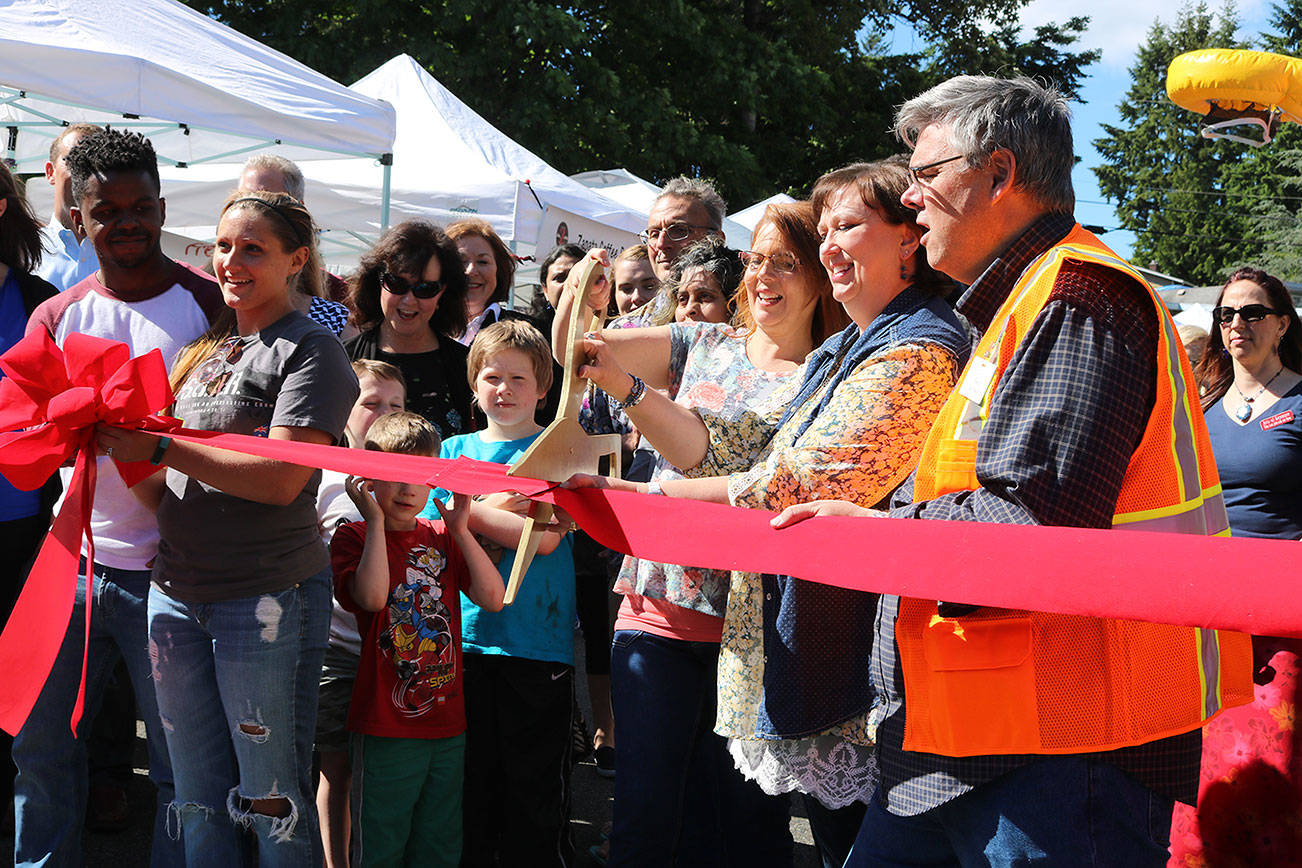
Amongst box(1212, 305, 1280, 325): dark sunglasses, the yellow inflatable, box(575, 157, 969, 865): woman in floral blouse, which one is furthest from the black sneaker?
the yellow inflatable

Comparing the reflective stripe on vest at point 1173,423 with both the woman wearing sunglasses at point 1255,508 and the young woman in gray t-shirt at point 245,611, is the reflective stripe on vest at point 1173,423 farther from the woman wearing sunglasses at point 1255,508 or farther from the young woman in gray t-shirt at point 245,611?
the young woman in gray t-shirt at point 245,611

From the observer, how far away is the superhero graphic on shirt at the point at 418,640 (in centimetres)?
336

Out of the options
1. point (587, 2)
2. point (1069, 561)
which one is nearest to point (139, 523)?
point (1069, 561)

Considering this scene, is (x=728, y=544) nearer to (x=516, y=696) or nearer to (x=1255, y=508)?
(x=516, y=696)

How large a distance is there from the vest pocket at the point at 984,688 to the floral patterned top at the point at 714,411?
43.9 inches

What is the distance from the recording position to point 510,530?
11.5 ft

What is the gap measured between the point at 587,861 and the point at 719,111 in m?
19.3

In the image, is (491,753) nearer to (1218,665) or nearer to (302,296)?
(302,296)

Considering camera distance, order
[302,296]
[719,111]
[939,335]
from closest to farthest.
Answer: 1. [939,335]
2. [302,296]
3. [719,111]

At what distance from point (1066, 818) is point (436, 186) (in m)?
8.32

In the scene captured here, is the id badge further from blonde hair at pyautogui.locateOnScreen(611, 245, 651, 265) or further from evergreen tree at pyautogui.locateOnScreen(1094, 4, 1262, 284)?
evergreen tree at pyautogui.locateOnScreen(1094, 4, 1262, 284)

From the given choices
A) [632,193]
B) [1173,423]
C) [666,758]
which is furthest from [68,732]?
[632,193]

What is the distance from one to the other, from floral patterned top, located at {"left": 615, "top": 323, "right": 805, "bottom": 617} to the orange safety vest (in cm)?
108

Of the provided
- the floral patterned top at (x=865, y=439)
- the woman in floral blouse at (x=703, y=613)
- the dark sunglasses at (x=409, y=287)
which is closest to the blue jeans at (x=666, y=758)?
the woman in floral blouse at (x=703, y=613)
